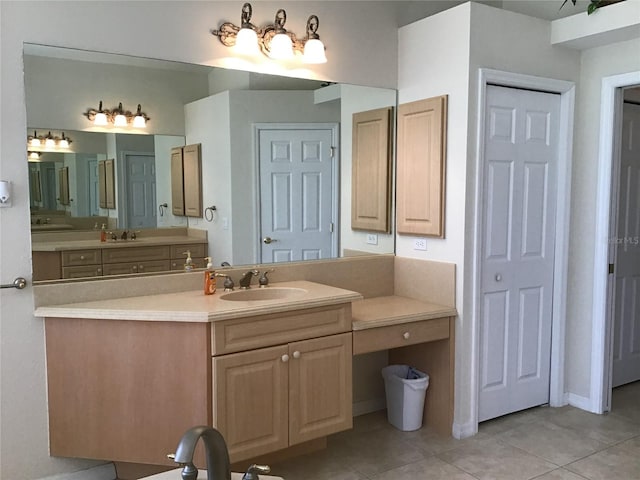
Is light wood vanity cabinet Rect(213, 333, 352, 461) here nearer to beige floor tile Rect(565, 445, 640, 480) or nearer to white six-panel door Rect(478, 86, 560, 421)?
white six-panel door Rect(478, 86, 560, 421)

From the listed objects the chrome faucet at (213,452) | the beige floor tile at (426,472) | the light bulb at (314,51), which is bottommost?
the beige floor tile at (426,472)

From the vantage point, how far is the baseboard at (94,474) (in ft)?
8.55

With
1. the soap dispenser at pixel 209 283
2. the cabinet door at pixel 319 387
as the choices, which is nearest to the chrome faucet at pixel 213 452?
the cabinet door at pixel 319 387

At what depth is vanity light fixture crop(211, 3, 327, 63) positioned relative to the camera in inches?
112

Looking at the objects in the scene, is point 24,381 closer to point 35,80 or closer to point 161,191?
point 161,191

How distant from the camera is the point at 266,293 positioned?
2953 mm

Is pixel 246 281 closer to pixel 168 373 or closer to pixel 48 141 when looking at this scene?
pixel 168 373

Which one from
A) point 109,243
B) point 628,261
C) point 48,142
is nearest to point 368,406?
point 109,243

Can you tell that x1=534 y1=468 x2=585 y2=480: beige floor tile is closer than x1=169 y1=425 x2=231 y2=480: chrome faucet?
No

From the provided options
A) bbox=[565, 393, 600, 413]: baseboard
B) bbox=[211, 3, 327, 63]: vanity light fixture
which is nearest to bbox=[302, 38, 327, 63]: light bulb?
bbox=[211, 3, 327, 63]: vanity light fixture

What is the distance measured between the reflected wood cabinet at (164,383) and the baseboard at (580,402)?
2148 millimetres

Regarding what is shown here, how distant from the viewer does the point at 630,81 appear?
130 inches

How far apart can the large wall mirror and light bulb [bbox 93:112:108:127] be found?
23 mm

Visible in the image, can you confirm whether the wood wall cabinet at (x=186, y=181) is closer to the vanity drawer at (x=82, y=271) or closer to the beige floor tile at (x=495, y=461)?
the vanity drawer at (x=82, y=271)
